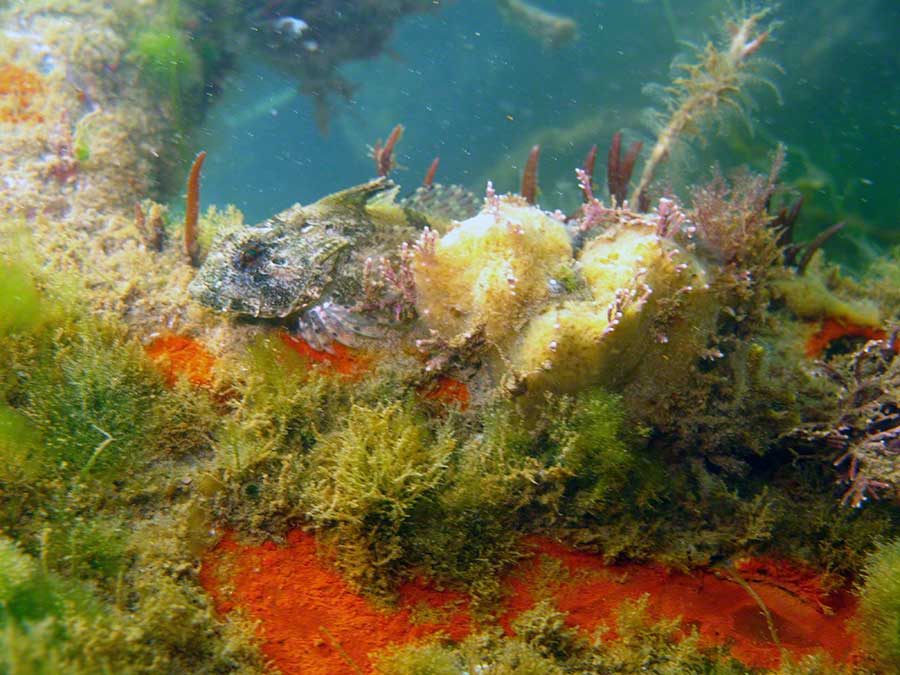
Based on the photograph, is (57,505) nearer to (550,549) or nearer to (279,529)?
(279,529)

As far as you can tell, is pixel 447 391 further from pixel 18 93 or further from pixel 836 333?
pixel 18 93

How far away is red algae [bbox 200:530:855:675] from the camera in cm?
281

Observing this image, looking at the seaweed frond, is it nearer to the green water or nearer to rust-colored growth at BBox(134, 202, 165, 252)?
the green water

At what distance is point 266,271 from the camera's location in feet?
13.1

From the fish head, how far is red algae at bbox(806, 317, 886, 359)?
4.62 m

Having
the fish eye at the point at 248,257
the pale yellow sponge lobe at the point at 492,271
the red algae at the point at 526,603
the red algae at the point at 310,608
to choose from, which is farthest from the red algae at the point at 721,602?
the fish eye at the point at 248,257

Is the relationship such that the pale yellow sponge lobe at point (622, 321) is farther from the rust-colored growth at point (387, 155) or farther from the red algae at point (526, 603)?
the rust-colored growth at point (387, 155)

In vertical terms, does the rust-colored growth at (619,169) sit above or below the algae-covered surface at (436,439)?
above

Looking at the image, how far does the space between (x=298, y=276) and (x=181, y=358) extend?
3.55 ft

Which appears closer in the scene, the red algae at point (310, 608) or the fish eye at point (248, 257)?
the red algae at point (310, 608)

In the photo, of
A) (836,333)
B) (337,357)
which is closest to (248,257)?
(337,357)

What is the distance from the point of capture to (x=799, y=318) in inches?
204

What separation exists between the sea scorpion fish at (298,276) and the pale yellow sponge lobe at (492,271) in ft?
1.84

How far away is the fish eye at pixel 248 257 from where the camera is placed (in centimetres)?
400
